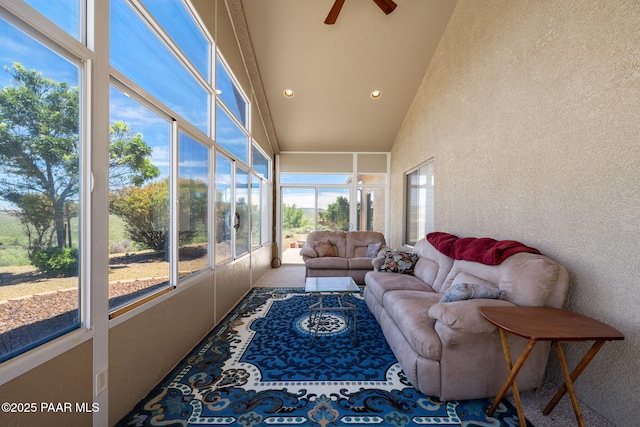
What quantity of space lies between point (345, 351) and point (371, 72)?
4.05 metres

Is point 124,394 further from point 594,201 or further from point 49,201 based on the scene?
point 594,201

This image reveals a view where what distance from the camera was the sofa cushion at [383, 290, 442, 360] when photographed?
1.73 metres

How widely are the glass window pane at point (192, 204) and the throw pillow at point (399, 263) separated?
89.0 inches

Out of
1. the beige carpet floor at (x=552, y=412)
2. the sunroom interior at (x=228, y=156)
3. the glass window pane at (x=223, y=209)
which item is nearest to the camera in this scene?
the sunroom interior at (x=228, y=156)

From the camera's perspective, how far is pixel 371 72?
4.30m

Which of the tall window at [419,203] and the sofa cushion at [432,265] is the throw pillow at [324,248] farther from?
the sofa cushion at [432,265]

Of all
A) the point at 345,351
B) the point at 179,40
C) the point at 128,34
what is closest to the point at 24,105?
the point at 128,34

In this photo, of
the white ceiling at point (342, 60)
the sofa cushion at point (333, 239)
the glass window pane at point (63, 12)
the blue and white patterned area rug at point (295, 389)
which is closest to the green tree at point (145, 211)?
the glass window pane at point (63, 12)

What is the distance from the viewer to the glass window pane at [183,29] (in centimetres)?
199

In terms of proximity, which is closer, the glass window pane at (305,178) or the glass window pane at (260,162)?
the glass window pane at (260,162)

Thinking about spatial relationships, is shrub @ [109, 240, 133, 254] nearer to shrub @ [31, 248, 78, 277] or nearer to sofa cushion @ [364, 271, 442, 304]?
shrub @ [31, 248, 78, 277]

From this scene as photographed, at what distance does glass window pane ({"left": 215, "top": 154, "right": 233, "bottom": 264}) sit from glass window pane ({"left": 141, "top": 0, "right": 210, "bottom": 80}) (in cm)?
98

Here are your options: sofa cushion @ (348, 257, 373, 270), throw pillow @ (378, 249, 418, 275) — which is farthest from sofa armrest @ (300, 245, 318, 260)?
throw pillow @ (378, 249, 418, 275)

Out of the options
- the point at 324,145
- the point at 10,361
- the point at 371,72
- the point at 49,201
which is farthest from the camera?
the point at 324,145
